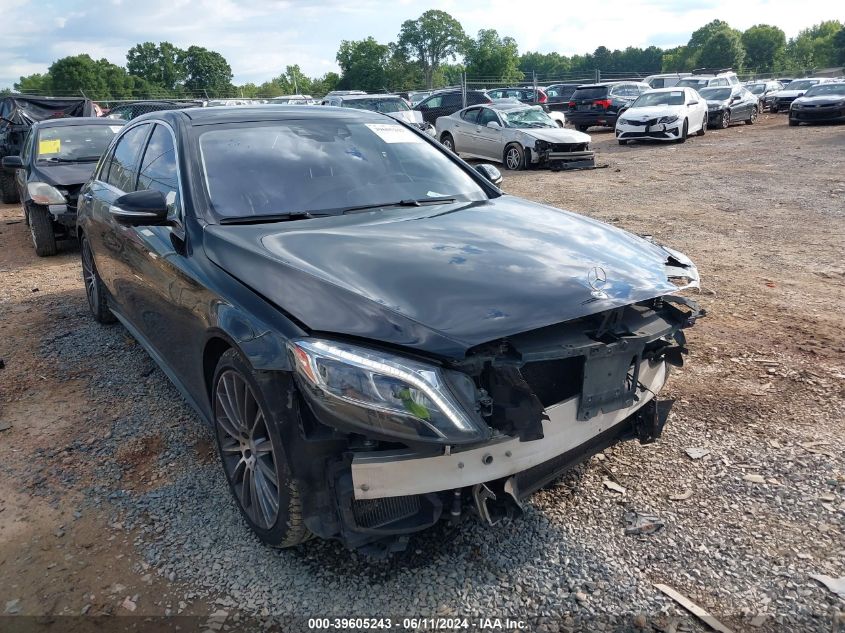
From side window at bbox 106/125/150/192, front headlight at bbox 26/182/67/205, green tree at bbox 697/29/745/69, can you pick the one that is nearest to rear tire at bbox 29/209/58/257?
front headlight at bbox 26/182/67/205

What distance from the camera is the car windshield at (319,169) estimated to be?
127 inches

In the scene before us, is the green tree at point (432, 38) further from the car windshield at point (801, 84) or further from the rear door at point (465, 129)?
the rear door at point (465, 129)

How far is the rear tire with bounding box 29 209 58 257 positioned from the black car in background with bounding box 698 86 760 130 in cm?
2059

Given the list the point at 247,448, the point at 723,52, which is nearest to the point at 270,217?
the point at 247,448

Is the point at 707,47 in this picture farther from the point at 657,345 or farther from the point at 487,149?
the point at 657,345

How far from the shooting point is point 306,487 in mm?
2275

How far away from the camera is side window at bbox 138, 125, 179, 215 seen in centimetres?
327

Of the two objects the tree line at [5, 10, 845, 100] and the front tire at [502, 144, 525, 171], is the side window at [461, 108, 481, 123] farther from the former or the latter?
the tree line at [5, 10, 845, 100]

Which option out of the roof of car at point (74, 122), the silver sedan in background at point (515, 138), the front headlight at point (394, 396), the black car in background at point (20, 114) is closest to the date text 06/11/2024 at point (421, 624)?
the front headlight at point (394, 396)

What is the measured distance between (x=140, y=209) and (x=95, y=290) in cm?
280

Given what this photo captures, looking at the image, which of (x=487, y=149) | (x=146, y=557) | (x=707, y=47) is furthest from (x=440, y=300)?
(x=707, y=47)

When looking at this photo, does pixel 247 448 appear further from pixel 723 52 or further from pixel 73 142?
pixel 723 52

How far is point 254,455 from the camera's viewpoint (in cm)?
263

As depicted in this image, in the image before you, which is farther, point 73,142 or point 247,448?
point 73,142
